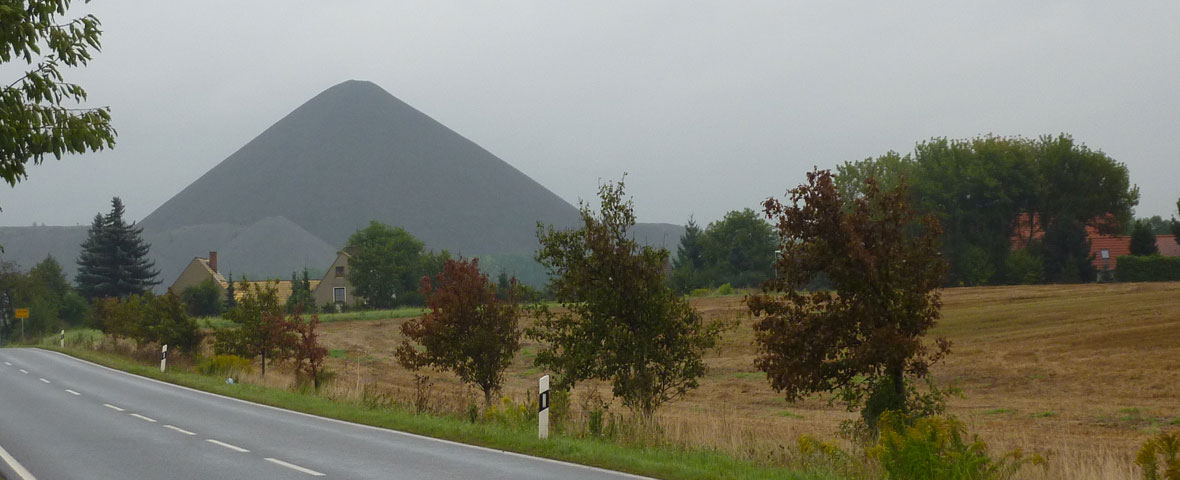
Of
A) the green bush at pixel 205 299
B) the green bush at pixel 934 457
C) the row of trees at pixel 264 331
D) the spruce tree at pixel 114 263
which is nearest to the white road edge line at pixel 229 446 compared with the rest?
the green bush at pixel 934 457

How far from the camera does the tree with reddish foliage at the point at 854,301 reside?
46.0ft

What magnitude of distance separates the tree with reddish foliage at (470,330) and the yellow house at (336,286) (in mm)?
99616

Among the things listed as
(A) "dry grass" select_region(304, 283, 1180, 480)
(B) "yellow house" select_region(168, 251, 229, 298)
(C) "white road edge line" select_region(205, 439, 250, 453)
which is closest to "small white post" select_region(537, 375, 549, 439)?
(A) "dry grass" select_region(304, 283, 1180, 480)

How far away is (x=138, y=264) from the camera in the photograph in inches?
3895

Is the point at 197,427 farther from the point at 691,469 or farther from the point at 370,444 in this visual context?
the point at 691,469

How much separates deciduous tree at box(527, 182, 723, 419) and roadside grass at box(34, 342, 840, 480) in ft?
7.10

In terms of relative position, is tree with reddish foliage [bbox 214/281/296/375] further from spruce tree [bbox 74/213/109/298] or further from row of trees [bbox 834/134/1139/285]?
spruce tree [bbox 74/213/109/298]

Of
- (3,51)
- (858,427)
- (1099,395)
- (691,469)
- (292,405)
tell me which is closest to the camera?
(3,51)

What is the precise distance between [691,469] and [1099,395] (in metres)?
20.3

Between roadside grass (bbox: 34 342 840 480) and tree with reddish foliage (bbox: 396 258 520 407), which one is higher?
tree with reddish foliage (bbox: 396 258 520 407)

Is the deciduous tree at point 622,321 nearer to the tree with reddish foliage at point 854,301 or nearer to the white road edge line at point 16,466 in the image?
the tree with reddish foliage at point 854,301

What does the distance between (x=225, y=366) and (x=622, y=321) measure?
20.2 m

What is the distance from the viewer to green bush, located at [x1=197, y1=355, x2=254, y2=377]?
32031 millimetres

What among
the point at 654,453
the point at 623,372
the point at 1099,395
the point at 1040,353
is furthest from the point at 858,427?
the point at 1040,353
